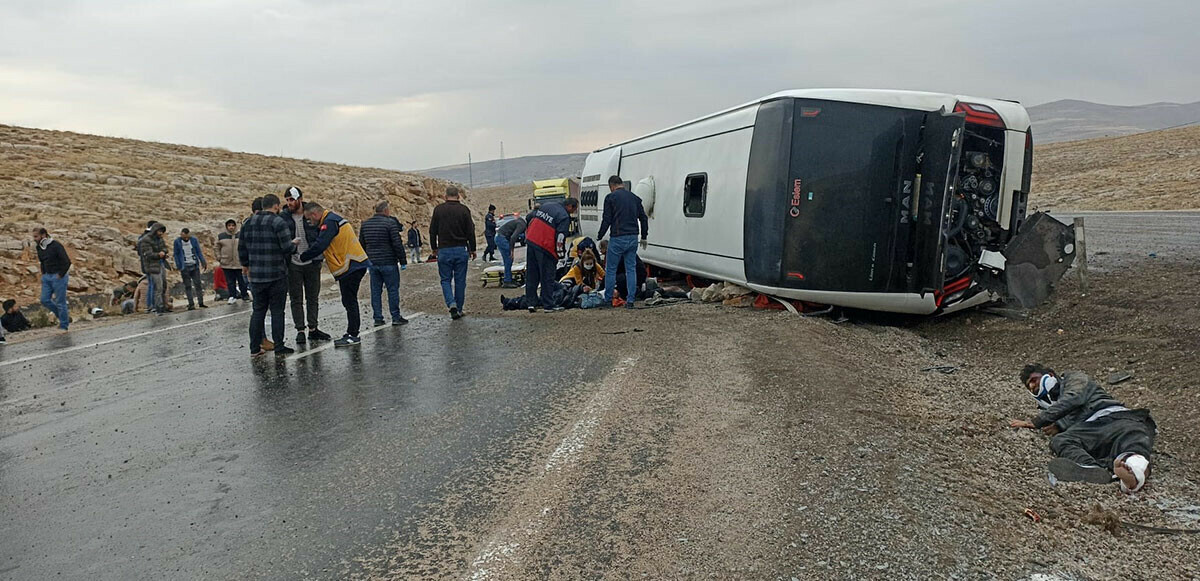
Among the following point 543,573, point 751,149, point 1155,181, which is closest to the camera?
point 543,573

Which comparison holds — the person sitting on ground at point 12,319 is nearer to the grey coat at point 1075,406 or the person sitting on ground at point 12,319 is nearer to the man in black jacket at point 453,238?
the man in black jacket at point 453,238

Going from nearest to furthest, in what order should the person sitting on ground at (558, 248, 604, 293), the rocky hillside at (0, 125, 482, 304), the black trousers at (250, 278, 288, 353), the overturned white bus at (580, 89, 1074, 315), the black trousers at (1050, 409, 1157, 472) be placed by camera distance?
the black trousers at (1050, 409, 1157, 472) → the overturned white bus at (580, 89, 1074, 315) → the black trousers at (250, 278, 288, 353) → the person sitting on ground at (558, 248, 604, 293) → the rocky hillside at (0, 125, 482, 304)

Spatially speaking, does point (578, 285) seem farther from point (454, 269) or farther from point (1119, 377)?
point (1119, 377)

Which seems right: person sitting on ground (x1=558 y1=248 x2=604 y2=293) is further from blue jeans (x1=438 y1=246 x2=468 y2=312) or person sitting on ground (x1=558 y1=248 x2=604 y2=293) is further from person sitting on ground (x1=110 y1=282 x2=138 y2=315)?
person sitting on ground (x1=110 y1=282 x2=138 y2=315)

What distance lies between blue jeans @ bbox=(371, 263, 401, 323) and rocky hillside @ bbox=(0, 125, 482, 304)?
11.7 meters

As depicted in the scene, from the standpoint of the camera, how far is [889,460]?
445cm

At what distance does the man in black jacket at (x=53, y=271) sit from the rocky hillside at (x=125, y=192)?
17.5 ft

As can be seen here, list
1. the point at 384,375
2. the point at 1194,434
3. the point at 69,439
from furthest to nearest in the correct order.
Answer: the point at 384,375
the point at 69,439
the point at 1194,434

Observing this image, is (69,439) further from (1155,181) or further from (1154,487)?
(1155,181)

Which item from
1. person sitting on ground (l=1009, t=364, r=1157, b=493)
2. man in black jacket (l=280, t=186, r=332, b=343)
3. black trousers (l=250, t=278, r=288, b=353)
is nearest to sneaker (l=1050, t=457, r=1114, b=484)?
person sitting on ground (l=1009, t=364, r=1157, b=493)

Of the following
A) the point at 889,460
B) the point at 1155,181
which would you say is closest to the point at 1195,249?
the point at 889,460

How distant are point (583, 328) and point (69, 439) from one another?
5.11 m

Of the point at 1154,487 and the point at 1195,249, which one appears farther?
the point at 1195,249

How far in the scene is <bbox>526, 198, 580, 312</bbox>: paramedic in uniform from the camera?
413 inches
